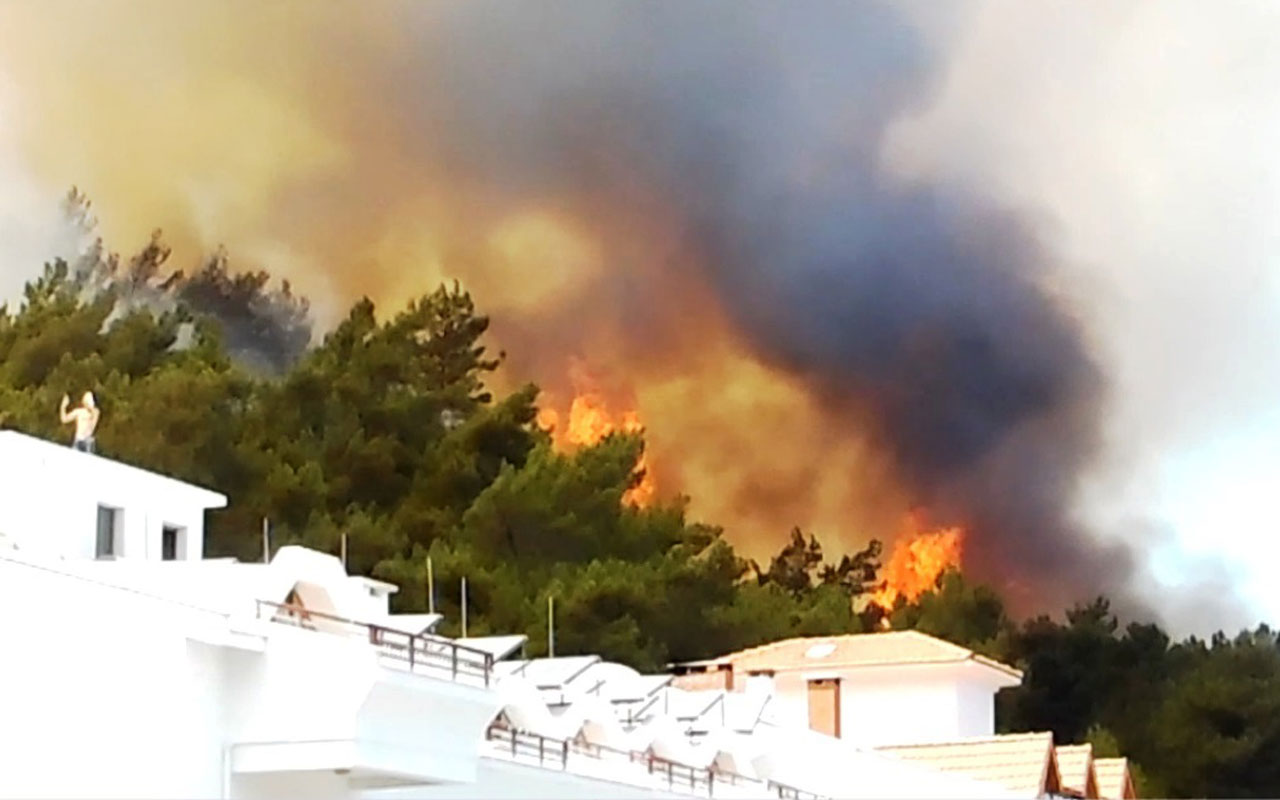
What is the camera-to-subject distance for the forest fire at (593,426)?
33.4 meters

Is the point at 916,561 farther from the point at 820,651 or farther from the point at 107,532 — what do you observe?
the point at 107,532

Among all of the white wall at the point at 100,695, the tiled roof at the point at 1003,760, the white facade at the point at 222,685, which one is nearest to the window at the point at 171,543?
the white facade at the point at 222,685

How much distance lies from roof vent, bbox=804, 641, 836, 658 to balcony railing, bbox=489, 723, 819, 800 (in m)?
6.69

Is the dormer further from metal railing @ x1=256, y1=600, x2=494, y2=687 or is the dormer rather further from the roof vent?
the roof vent

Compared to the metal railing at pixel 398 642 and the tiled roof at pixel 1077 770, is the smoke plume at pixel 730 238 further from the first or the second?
the metal railing at pixel 398 642

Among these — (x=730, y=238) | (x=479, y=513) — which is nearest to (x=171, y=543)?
(x=479, y=513)

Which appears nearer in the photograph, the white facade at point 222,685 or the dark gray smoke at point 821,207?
the white facade at point 222,685

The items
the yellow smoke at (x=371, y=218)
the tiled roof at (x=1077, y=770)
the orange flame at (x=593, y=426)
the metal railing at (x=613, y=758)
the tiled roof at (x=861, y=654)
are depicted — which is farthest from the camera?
the orange flame at (x=593, y=426)

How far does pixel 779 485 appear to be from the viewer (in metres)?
35.6

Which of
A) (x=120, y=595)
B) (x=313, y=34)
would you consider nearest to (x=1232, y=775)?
(x=313, y=34)

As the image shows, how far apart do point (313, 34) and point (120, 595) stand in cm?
2580

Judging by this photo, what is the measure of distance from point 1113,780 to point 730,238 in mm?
14546

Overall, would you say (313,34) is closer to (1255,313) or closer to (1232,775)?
(1255,313)

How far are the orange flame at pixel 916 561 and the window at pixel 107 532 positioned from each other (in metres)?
23.0
